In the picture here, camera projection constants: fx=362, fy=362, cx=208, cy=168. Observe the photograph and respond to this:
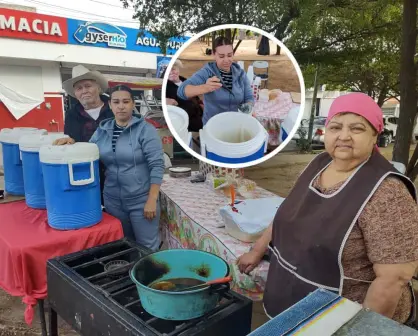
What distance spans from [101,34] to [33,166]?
1224 cm

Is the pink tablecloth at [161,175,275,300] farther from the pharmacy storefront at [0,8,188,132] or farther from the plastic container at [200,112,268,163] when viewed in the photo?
the pharmacy storefront at [0,8,188,132]

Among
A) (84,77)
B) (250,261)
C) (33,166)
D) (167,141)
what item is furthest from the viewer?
(167,141)

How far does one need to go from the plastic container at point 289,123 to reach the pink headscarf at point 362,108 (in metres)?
0.53

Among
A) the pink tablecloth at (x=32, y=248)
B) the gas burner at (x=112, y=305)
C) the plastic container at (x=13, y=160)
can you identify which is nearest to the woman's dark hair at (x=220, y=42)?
the gas burner at (x=112, y=305)

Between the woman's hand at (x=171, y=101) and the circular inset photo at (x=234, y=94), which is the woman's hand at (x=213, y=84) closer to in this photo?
the circular inset photo at (x=234, y=94)

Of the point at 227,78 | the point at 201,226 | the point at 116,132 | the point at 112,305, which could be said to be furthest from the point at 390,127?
the point at 112,305

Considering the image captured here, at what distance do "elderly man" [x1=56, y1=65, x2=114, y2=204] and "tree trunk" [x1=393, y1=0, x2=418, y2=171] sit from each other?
8.00 ft

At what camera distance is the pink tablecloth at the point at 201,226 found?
5.80 feet

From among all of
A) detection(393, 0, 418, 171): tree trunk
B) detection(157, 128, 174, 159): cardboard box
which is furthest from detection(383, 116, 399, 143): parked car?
detection(393, 0, 418, 171): tree trunk

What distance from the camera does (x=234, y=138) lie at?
1784 millimetres

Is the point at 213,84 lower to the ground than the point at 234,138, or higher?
higher

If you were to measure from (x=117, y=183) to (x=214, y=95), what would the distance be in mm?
915

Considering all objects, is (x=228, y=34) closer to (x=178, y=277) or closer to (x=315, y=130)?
(x=178, y=277)

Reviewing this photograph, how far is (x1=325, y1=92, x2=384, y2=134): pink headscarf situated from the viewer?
111 centimetres
